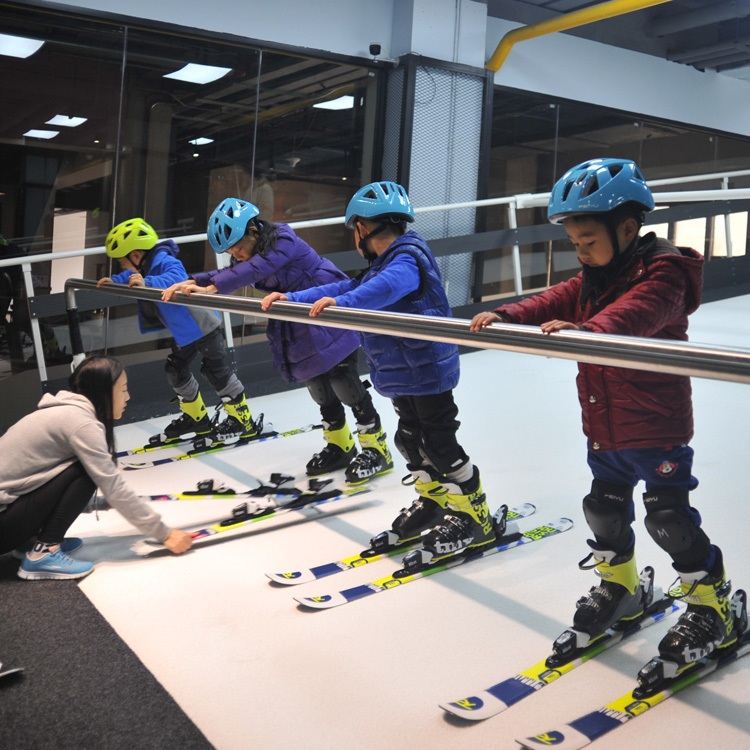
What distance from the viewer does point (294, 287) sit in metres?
4.37

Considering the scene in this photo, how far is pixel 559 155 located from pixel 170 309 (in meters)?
6.33

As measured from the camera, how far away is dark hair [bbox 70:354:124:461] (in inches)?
129

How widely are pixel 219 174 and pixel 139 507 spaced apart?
4.87 metres

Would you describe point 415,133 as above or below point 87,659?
above

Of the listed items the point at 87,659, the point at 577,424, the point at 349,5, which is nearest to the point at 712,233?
the point at 349,5

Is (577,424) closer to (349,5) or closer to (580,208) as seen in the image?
(580,208)

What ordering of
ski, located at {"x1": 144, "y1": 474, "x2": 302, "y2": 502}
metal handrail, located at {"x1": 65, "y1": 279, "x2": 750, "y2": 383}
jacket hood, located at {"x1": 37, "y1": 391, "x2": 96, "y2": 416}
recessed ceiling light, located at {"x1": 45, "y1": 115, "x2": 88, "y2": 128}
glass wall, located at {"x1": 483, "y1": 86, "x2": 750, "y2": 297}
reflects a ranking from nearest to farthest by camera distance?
metal handrail, located at {"x1": 65, "y1": 279, "x2": 750, "y2": 383} → jacket hood, located at {"x1": 37, "y1": 391, "x2": 96, "y2": 416} → ski, located at {"x1": 144, "y1": 474, "x2": 302, "y2": 502} → recessed ceiling light, located at {"x1": 45, "y1": 115, "x2": 88, "y2": 128} → glass wall, located at {"x1": 483, "y1": 86, "x2": 750, "y2": 297}

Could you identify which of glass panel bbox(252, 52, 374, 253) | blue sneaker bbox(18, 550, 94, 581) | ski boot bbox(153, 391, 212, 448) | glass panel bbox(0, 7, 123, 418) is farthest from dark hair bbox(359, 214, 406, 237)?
glass panel bbox(252, 52, 374, 253)

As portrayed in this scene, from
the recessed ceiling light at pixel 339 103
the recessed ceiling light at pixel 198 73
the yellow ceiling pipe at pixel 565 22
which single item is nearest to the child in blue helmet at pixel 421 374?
the recessed ceiling light at pixel 198 73

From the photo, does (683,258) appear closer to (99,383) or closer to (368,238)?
(368,238)

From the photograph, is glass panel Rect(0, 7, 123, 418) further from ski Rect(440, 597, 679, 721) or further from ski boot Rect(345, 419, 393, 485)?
ski Rect(440, 597, 679, 721)

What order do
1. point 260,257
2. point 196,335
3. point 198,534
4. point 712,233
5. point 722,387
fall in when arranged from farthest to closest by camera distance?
1. point 712,233
2. point 722,387
3. point 196,335
4. point 260,257
5. point 198,534

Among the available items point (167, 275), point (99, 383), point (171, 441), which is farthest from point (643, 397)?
point (171, 441)

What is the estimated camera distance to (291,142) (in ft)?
26.1
